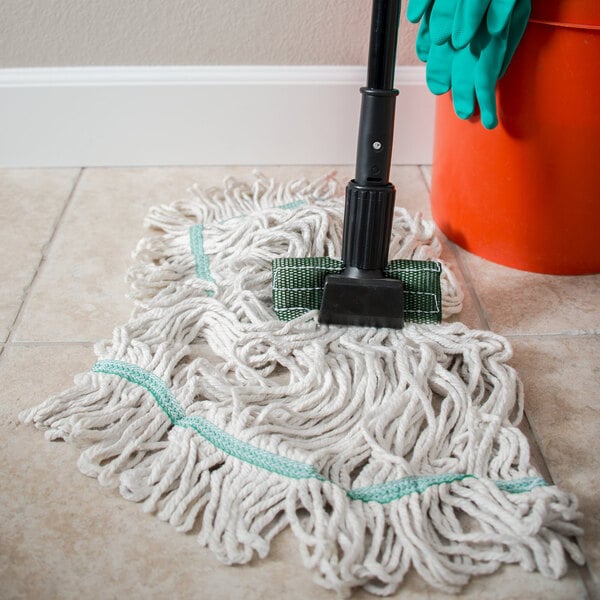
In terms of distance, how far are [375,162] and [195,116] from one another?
62cm

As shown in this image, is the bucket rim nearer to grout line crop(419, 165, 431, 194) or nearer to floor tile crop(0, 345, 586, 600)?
grout line crop(419, 165, 431, 194)

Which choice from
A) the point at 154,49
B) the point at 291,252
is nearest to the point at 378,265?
the point at 291,252

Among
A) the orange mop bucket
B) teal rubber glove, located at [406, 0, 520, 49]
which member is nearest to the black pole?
teal rubber glove, located at [406, 0, 520, 49]

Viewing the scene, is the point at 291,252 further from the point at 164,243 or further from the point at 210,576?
the point at 210,576

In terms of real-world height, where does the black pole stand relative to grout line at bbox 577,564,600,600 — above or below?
above

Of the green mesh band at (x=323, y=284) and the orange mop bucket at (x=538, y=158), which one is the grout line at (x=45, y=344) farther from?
A: the orange mop bucket at (x=538, y=158)

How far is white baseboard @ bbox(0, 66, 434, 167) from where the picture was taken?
1.49 m

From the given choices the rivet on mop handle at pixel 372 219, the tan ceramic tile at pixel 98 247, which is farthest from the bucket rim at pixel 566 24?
the tan ceramic tile at pixel 98 247

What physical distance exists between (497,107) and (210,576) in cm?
77

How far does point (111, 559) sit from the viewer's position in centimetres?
77

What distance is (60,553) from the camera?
2.55ft

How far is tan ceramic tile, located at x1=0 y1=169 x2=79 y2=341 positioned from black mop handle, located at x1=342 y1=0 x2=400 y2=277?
505mm

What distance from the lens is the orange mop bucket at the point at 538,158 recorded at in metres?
1.07

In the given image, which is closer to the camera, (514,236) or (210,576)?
(210,576)
